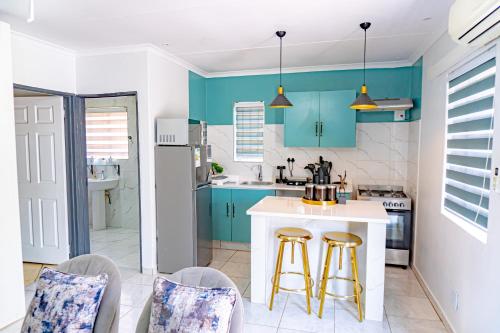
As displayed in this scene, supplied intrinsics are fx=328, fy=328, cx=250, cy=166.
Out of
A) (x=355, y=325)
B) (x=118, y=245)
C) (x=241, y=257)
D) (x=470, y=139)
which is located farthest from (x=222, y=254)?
(x=470, y=139)

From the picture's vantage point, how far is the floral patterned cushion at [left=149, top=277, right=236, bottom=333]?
4.69ft

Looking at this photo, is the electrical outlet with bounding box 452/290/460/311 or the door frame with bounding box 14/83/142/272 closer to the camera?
the electrical outlet with bounding box 452/290/460/311

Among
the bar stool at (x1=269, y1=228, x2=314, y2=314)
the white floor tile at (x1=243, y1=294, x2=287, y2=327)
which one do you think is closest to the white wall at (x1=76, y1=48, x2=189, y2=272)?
the white floor tile at (x1=243, y1=294, x2=287, y2=327)

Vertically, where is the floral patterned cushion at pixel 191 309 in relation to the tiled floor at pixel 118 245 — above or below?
above

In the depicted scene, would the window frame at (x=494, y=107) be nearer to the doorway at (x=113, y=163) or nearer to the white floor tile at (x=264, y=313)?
the white floor tile at (x=264, y=313)

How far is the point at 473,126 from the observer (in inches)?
93.3

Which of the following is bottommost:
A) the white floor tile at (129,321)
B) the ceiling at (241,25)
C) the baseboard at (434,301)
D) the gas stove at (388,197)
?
the white floor tile at (129,321)

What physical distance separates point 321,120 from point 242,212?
1.67 metres

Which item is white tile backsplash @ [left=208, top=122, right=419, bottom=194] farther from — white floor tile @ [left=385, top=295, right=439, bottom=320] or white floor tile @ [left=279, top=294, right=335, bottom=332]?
white floor tile @ [left=279, top=294, right=335, bottom=332]

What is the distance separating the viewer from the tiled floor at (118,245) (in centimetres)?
435

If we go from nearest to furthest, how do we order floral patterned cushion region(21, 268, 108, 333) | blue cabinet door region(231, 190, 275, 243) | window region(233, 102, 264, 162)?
floral patterned cushion region(21, 268, 108, 333) → blue cabinet door region(231, 190, 275, 243) → window region(233, 102, 264, 162)

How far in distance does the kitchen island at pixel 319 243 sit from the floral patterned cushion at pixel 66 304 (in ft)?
5.03

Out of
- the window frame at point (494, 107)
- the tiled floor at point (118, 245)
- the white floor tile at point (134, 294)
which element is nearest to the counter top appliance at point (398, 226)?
the window frame at point (494, 107)

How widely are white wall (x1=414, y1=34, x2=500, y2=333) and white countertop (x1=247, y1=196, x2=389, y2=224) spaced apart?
559 mm
